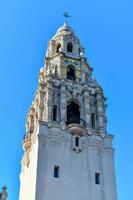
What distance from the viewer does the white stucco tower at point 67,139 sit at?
4422cm

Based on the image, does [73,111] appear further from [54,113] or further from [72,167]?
[72,167]

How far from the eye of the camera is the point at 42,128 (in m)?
47.9

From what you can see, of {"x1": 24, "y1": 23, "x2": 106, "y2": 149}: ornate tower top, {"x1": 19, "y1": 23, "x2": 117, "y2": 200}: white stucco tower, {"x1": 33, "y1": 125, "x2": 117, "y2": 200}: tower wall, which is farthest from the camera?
{"x1": 24, "y1": 23, "x2": 106, "y2": 149}: ornate tower top

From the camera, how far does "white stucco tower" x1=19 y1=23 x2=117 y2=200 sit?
44219 mm

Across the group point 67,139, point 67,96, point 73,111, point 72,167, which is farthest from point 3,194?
point 67,96

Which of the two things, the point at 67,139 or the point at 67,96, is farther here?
the point at 67,96

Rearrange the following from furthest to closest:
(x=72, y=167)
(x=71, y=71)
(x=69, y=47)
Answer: (x=69, y=47), (x=71, y=71), (x=72, y=167)

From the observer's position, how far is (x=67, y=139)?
Result: 157 feet

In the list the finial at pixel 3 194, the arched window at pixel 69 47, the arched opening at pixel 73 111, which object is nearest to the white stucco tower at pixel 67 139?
the arched opening at pixel 73 111

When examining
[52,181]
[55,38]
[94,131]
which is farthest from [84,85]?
[52,181]

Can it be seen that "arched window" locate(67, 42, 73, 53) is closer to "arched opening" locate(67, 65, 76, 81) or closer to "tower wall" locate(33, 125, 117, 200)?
"arched opening" locate(67, 65, 76, 81)

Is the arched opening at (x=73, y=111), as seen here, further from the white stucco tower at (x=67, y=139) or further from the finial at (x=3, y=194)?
the finial at (x=3, y=194)

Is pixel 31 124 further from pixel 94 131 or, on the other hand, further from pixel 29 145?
pixel 94 131

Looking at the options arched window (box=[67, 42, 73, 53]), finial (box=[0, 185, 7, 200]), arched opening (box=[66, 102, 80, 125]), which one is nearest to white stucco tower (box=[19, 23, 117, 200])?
arched opening (box=[66, 102, 80, 125])
